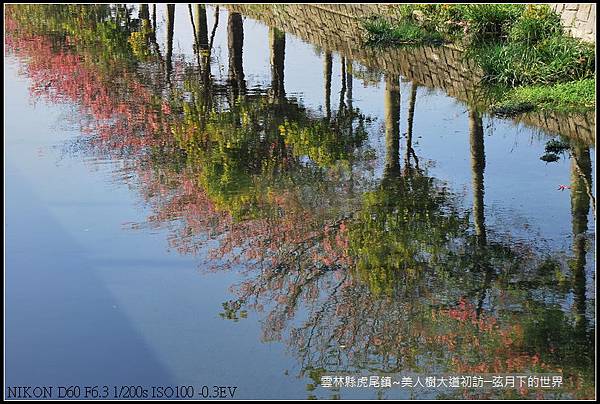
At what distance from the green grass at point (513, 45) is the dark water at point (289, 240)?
772 mm

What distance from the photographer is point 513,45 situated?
43.2ft

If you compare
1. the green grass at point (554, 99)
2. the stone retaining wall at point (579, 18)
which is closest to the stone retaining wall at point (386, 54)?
the green grass at point (554, 99)

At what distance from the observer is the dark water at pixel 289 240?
230 inches

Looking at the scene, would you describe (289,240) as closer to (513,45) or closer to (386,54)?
(513,45)

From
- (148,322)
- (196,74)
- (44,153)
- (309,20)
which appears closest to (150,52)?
(196,74)

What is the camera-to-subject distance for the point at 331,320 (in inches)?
250

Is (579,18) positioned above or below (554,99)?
above

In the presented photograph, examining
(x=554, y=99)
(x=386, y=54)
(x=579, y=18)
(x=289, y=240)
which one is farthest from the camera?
(x=386, y=54)

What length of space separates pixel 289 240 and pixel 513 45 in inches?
260

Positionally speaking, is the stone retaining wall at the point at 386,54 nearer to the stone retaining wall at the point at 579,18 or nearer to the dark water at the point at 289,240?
the dark water at the point at 289,240

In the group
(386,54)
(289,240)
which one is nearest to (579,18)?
(386,54)

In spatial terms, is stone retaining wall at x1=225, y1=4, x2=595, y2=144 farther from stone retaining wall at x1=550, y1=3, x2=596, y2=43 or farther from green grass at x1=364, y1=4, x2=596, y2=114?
stone retaining wall at x1=550, y1=3, x2=596, y2=43

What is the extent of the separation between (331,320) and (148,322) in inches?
49.2

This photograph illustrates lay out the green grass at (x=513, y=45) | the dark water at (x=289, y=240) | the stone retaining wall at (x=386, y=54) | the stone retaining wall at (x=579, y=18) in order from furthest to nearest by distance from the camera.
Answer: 1. the stone retaining wall at (x=579, y=18)
2. the green grass at (x=513, y=45)
3. the stone retaining wall at (x=386, y=54)
4. the dark water at (x=289, y=240)
